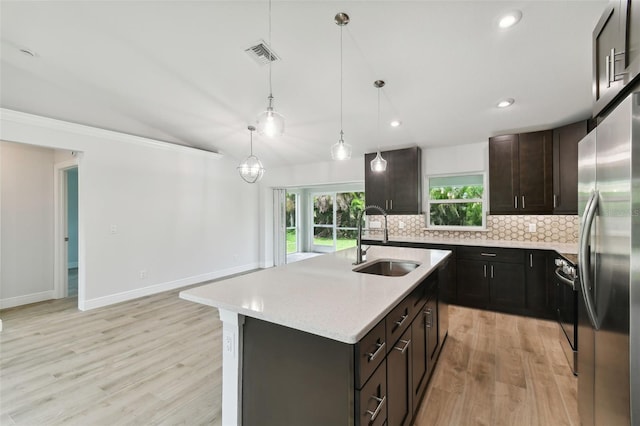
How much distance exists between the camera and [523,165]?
358cm

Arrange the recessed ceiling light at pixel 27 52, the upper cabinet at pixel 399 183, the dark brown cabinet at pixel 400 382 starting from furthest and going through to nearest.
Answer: the upper cabinet at pixel 399 183, the recessed ceiling light at pixel 27 52, the dark brown cabinet at pixel 400 382

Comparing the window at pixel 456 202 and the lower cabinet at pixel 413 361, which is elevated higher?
the window at pixel 456 202

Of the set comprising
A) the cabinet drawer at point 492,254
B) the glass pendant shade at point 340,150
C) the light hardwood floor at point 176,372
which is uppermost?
the glass pendant shade at point 340,150

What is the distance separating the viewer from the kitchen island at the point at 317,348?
103cm

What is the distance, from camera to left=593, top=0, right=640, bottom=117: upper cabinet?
94cm

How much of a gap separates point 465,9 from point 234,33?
1.87 metres

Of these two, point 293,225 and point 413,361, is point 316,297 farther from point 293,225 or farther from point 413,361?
point 293,225

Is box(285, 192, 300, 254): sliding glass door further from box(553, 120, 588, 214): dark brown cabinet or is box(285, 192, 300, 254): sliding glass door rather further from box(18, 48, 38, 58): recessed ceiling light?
box(553, 120, 588, 214): dark brown cabinet

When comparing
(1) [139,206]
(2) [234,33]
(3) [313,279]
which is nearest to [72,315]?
(1) [139,206]

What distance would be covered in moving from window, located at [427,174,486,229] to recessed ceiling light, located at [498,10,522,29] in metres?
2.68

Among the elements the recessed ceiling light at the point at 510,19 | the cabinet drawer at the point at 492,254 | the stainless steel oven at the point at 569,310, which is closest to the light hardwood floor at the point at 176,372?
the stainless steel oven at the point at 569,310

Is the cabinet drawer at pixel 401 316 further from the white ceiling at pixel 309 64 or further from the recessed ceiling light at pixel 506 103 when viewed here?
the recessed ceiling light at pixel 506 103

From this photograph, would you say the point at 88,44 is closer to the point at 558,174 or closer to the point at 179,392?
the point at 179,392

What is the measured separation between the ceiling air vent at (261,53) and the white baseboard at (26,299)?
4.96 metres
